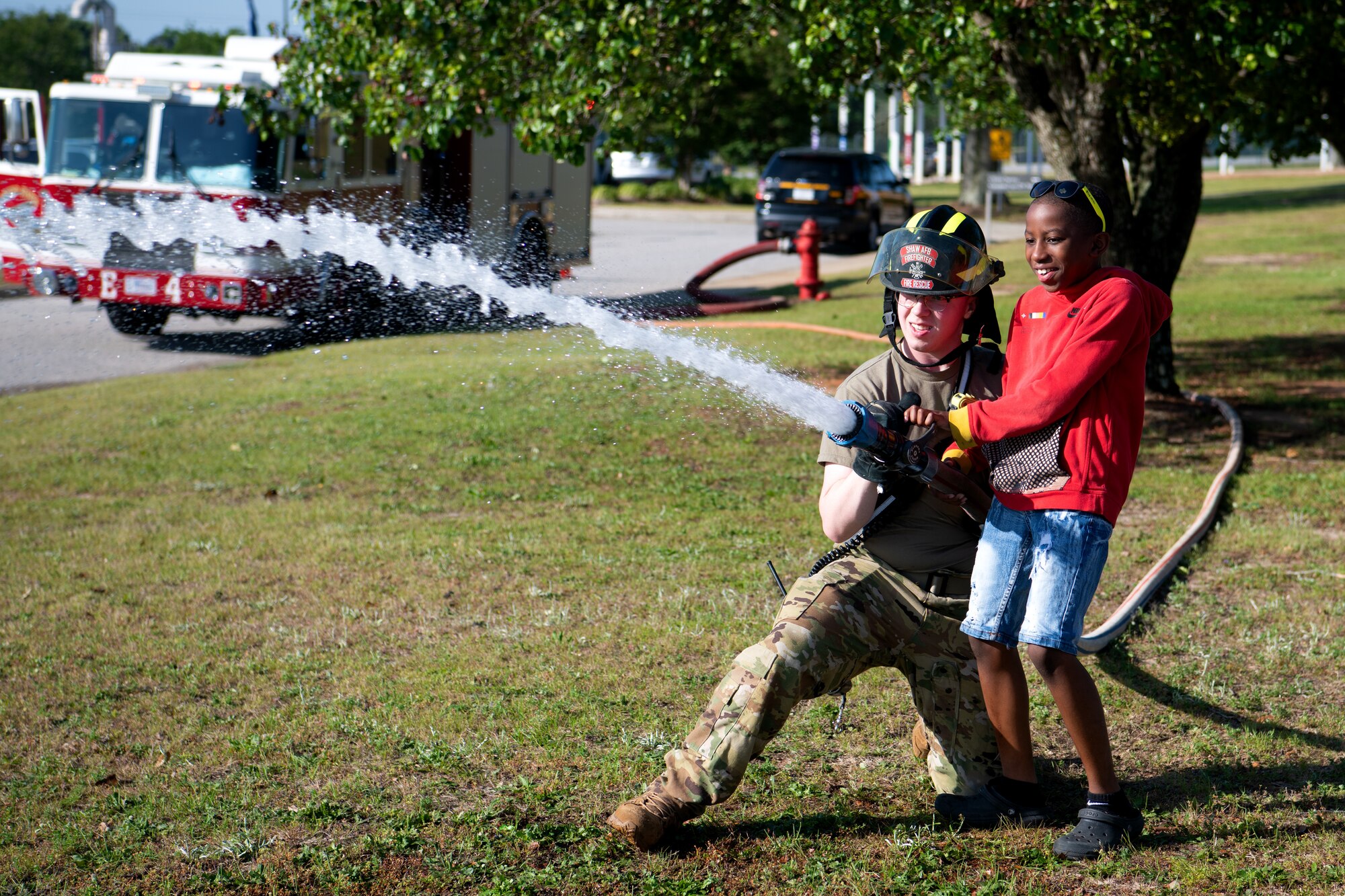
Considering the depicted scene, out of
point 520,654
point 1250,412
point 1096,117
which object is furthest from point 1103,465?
point 1250,412

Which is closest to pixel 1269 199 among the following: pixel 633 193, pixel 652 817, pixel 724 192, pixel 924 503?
pixel 724 192

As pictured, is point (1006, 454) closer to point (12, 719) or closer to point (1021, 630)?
point (1021, 630)

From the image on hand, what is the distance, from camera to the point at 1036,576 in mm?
3326

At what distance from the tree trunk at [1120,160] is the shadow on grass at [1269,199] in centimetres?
2858

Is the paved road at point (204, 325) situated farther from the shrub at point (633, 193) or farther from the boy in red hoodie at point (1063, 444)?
the shrub at point (633, 193)

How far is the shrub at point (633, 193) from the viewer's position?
45281 mm

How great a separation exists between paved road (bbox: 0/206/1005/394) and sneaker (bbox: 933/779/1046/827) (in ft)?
34.9

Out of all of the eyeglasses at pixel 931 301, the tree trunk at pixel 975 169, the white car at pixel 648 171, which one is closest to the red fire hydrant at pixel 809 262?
the eyeglasses at pixel 931 301

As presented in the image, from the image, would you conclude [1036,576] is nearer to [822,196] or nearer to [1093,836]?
[1093,836]

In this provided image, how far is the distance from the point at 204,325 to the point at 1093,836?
47.5 ft

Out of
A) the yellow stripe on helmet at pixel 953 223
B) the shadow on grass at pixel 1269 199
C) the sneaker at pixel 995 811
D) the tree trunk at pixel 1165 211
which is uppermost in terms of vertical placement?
the shadow on grass at pixel 1269 199

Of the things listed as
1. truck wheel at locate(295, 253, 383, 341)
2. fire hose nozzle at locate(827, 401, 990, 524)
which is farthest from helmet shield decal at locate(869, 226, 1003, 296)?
truck wheel at locate(295, 253, 383, 341)

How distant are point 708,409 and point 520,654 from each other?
5.67 metres

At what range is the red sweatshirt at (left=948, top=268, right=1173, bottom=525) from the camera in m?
3.22
